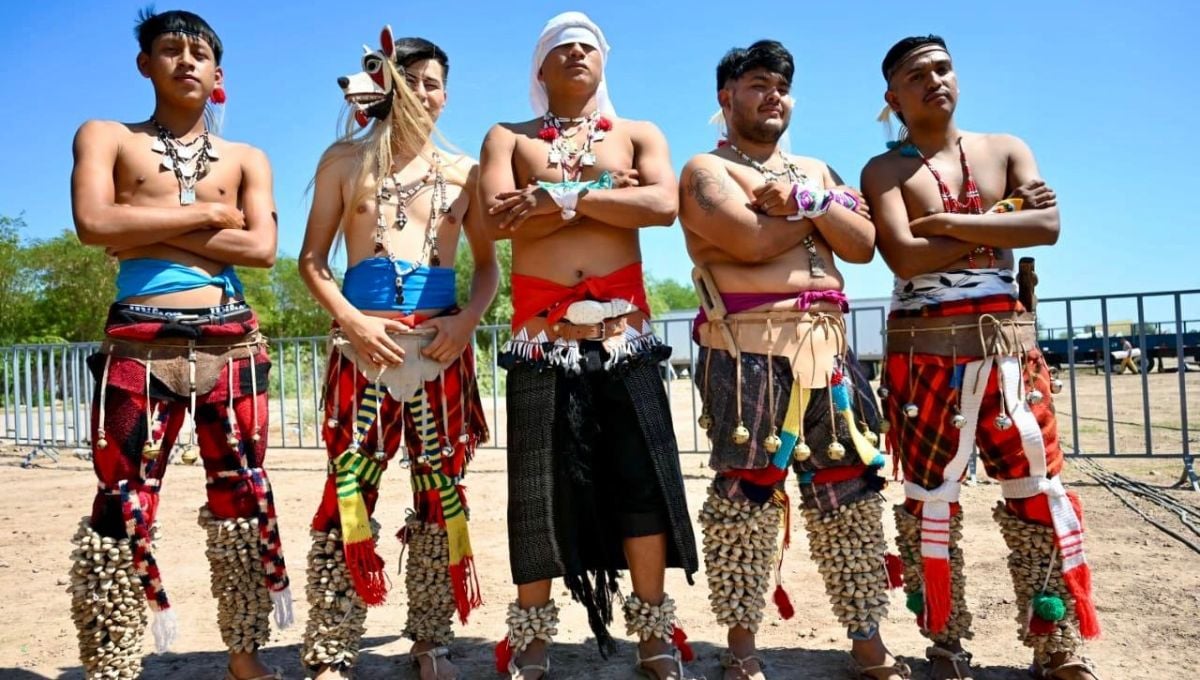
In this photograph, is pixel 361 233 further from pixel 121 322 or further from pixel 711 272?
pixel 711 272

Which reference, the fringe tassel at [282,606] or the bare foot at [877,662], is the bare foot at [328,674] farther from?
the bare foot at [877,662]

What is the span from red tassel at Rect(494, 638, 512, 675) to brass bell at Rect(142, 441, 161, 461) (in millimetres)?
1487

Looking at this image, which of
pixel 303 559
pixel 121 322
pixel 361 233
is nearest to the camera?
pixel 121 322

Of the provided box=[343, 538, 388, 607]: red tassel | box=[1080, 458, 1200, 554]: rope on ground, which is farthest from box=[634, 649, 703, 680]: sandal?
box=[1080, 458, 1200, 554]: rope on ground

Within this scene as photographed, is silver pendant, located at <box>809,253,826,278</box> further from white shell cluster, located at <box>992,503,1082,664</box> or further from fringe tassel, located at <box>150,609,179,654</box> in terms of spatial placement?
fringe tassel, located at <box>150,609,179,654</box>

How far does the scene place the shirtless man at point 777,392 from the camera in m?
2.95

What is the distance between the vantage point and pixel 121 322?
2.99 m

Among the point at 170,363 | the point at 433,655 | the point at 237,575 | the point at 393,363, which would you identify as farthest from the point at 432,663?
the point at 170,363

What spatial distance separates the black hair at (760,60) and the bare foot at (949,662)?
2.26m

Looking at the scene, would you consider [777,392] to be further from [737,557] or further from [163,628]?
[163,628]

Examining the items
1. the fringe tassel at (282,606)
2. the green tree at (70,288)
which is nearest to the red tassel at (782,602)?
the fringe tassel at (282,606)

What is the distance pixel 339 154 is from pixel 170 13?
2.65ft

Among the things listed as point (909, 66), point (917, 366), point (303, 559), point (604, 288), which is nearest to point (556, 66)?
point (604, 288)

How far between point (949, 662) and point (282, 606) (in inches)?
99.7
